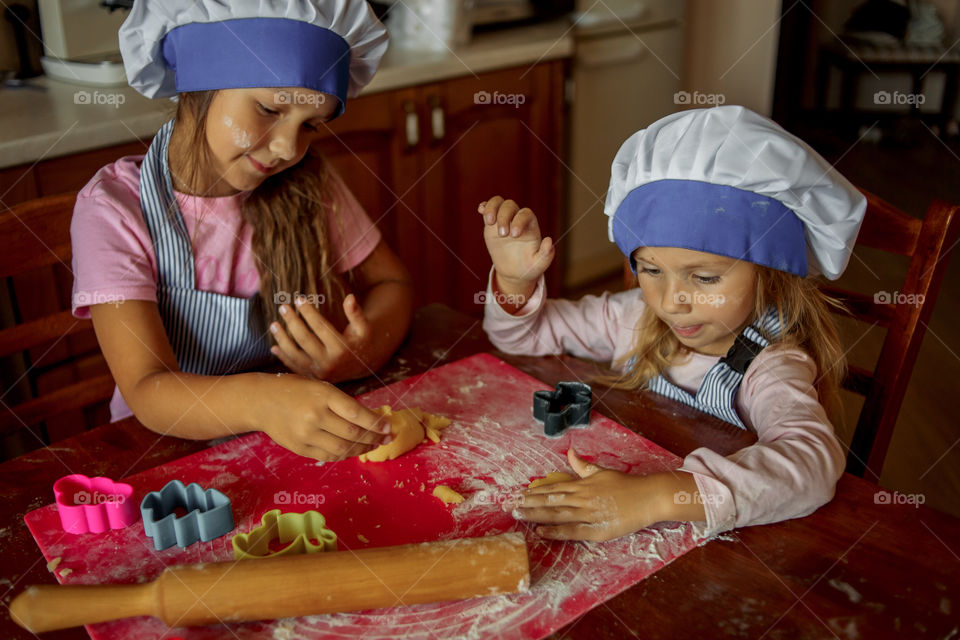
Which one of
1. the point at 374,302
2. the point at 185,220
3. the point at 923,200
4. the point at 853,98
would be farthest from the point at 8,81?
the point at 853,98

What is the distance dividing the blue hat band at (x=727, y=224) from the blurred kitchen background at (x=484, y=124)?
0.45 m

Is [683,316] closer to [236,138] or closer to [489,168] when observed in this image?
[236,138]

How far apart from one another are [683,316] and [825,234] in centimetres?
19

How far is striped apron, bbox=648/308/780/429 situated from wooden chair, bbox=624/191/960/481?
0.60 feet

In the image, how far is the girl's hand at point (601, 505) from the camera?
0.81 metres

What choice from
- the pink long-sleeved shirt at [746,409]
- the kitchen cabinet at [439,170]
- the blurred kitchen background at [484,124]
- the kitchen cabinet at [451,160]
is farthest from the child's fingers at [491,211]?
the kitchen cabinet at [451,160]

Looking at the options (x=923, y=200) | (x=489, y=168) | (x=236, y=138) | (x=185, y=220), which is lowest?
(x=923, y=200)

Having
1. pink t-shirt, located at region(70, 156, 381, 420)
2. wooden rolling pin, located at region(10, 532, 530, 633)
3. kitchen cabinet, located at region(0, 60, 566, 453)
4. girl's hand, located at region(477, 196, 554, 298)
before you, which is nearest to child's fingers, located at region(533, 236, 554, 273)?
girl's hand, located at region(477, 196, 554, 298)

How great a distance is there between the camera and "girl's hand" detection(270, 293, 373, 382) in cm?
107

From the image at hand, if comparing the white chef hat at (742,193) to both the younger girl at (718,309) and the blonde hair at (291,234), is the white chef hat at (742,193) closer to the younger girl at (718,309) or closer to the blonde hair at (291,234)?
the younger girl at (718,309)

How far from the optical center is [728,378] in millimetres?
1115

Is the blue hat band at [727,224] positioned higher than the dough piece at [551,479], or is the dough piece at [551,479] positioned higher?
the blue hat band at [727,224]

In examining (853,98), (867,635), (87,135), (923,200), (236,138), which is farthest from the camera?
(853,98)

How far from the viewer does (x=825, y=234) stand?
101 centimetres
